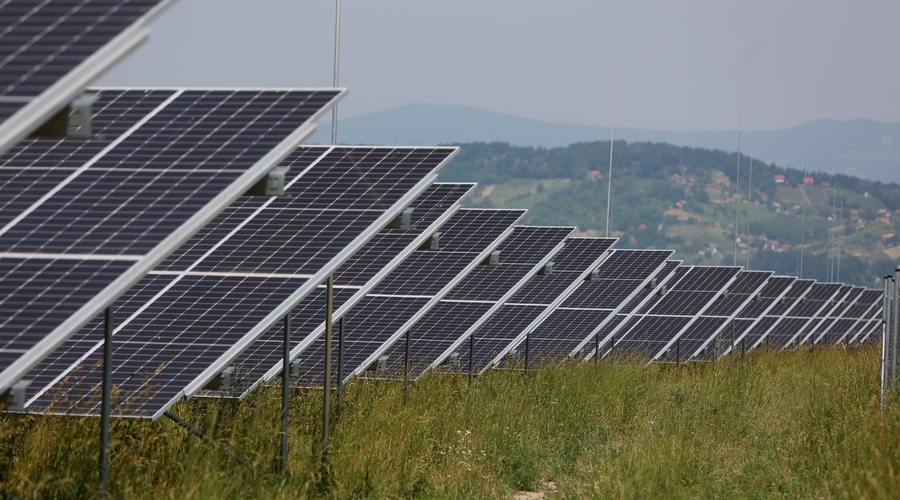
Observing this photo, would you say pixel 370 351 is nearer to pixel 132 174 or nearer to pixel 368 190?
pixel 368 190

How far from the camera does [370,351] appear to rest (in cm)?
1514

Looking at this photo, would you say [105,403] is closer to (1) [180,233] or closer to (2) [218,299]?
(1) [180,233]

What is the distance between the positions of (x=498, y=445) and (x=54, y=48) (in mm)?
10185

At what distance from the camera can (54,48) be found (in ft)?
20.3

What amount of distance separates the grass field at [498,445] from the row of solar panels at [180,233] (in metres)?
0.45

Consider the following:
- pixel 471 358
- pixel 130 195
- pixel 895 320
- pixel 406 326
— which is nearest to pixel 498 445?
pixel 406 326

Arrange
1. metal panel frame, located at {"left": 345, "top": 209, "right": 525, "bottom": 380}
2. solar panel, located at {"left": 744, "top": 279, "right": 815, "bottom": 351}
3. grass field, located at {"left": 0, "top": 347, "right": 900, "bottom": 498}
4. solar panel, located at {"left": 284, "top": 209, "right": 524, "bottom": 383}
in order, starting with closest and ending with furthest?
1. grass field, located at {"left": 0, "top": 347, "right": 900, "bottom": 498}
2. metal panel frame, located at {"left": 345, "top": 209, "right": 525, "bottom": 380}
3. solar panel, located at {"left": 284, "top": 209, "right": 524, "bottom": 383}
4. solar panel, located at {"left": 744, "top": 279, "right": 815, "bottom": 351}

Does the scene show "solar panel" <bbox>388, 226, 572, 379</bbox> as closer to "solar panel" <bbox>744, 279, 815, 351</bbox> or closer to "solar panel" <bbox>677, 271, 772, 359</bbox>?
"solar panel" <bbox>677, 271, 772, 359</bbox>

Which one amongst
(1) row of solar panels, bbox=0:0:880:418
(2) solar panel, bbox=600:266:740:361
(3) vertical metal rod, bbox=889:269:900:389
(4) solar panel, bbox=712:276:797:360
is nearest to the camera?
(1) row of solar panels, bbox=0:0:880:418

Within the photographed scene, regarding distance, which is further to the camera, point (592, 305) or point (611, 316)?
point (592, 305)

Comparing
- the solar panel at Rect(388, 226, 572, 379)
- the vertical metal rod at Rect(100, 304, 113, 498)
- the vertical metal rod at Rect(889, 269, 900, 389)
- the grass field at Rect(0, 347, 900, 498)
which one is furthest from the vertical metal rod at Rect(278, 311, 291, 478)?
the vertical metal rod at Rect(889, 269, 900, 389)

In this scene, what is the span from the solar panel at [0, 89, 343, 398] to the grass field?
1.29m

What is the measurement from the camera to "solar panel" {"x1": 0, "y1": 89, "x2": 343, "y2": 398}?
7.19 m

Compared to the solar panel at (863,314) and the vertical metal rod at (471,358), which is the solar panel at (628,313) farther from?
the solar panel at (863,314)
